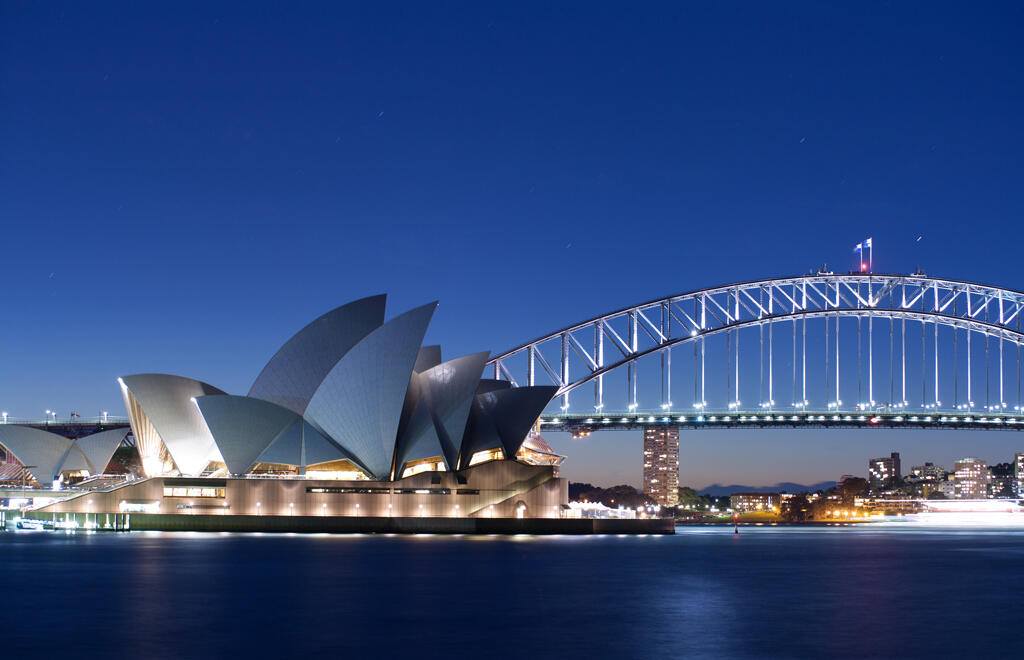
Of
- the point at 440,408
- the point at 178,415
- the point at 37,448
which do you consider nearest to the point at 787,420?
the point at 440,408

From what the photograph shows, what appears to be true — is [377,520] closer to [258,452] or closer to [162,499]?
[258,452]

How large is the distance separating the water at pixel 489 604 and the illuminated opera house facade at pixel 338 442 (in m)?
17.4

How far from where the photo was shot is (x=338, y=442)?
6812 cm

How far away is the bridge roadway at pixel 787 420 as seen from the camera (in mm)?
93500

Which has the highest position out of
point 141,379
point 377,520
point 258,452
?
point 141,379

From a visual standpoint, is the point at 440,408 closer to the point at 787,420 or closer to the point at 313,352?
the point at 313,352

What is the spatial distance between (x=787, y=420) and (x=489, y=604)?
70.2m

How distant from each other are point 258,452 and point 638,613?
46628mm

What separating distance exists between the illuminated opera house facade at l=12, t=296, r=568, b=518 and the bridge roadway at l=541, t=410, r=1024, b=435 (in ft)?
77.2

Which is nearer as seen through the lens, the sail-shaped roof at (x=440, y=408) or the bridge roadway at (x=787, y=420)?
the sail-shaped roof at (x=440, y=408)

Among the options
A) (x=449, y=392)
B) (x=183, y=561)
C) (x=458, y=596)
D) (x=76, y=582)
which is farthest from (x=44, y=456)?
(x=458, y=596)

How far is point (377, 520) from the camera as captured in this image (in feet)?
226

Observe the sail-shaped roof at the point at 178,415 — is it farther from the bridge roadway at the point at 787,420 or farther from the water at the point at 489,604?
the bridge roadway at the point at 787,420

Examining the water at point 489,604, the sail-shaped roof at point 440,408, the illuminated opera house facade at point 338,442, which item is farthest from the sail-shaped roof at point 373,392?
the water at point 489,604
